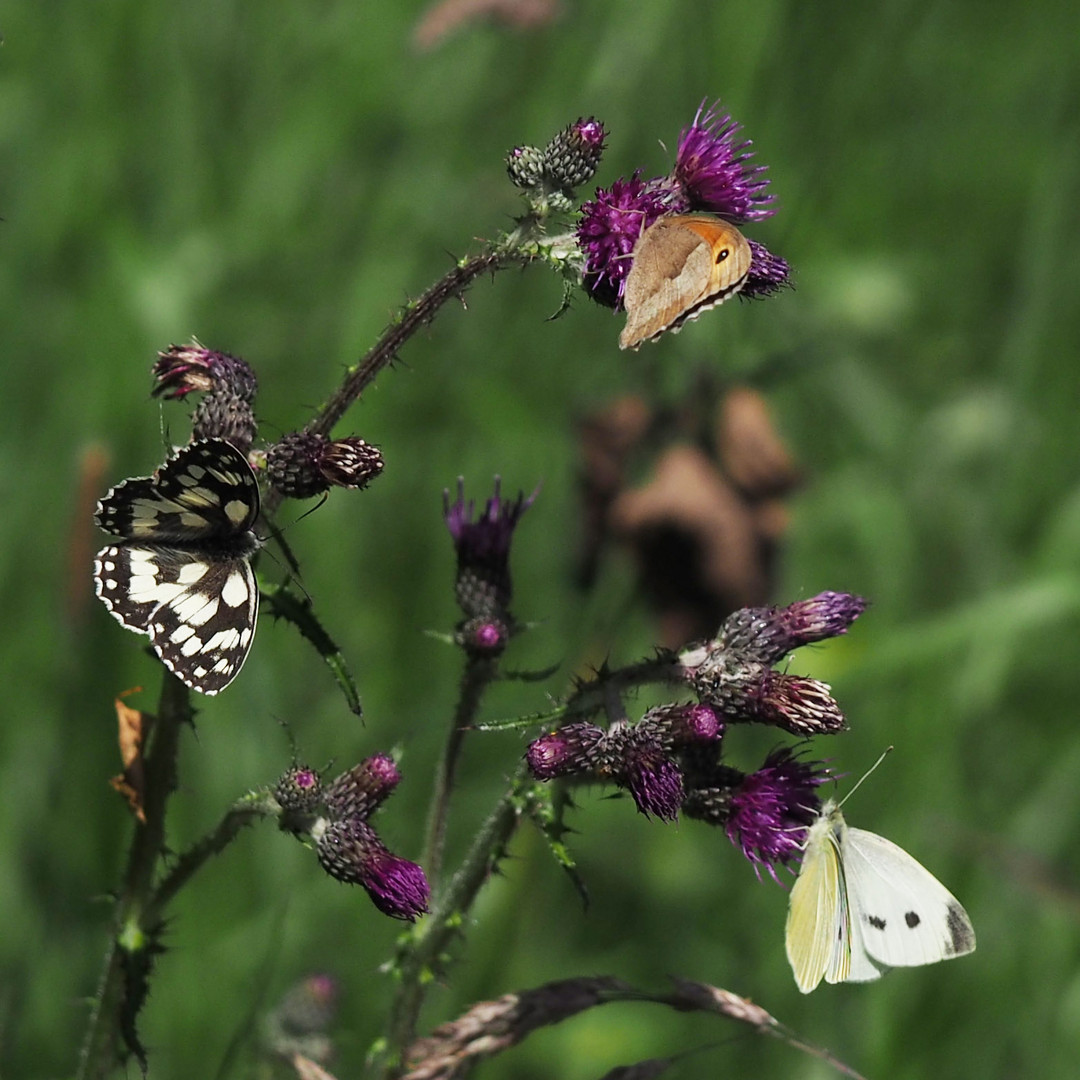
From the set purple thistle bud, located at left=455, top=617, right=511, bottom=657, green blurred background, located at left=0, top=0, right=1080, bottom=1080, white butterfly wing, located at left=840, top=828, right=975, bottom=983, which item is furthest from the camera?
green blurred background, located at left=0, top=0, right=1080, bottom=1080

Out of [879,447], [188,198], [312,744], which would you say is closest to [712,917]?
[312,744]

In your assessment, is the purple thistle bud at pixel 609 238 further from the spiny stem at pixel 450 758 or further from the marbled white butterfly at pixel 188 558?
the spiny stem at pixel 450 758

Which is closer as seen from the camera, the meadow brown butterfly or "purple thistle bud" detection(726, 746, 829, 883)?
the meadow brown butterfly

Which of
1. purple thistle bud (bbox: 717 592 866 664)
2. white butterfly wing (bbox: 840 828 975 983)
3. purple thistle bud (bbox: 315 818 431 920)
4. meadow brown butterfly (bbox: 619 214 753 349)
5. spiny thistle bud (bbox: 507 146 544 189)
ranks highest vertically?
spiny thistle bud (bbox: 507 146 544 189)

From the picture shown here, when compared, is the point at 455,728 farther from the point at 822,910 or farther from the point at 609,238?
the point at 609,238

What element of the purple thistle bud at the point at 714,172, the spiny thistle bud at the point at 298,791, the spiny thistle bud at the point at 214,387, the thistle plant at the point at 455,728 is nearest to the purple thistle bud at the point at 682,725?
the thistle plant at the point at 455,728

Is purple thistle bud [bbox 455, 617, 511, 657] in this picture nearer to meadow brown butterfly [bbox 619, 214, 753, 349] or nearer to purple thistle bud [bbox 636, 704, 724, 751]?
purple thistle bud [bbox 636, 704, 724, 751]

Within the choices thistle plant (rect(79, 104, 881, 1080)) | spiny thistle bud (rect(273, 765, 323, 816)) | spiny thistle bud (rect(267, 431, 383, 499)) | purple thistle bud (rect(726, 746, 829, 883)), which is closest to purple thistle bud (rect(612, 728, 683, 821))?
thistle plant (rect(79, 104, 881, 1080))
